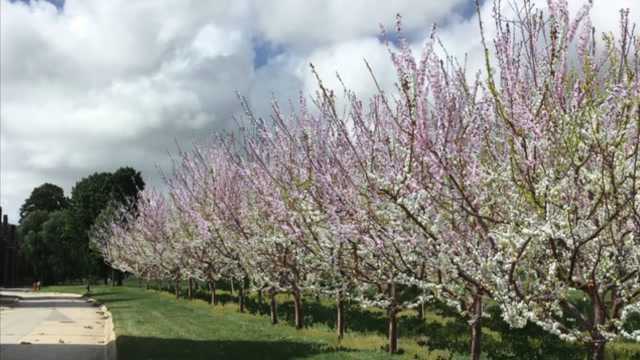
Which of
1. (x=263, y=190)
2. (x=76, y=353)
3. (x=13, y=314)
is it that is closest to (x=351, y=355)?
(x=263, y=190)

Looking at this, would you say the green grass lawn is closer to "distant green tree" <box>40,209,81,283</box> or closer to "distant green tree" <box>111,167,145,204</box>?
"distant green tree" <box>111,167,145,204</box>

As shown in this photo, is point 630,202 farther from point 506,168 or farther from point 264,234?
point 264,234

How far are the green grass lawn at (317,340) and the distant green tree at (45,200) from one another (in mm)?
85471

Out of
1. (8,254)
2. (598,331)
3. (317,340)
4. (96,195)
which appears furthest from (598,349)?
(8,254)

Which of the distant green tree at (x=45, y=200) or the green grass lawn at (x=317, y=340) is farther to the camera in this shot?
the distant green tree at (x=45, y=200)

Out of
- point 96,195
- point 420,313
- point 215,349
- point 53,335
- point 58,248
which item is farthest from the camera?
point 58,248

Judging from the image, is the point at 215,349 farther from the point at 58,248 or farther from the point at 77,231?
the point at 58,248

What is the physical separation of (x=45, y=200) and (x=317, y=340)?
95625 mm

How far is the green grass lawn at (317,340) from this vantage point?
45.1 ft

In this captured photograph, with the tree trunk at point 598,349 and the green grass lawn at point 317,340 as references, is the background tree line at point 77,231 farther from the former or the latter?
the tree trunk at point 598,349

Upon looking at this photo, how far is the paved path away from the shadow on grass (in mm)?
1023

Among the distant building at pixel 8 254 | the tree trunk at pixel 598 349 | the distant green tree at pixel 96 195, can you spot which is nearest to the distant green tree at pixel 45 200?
the distant building at pixel 8 254

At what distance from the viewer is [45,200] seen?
10356cm

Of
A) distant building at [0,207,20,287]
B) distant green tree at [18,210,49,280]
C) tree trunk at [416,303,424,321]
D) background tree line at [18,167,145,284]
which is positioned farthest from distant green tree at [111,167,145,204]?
tree trunk at [416,303,424,321]
